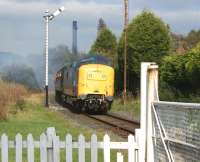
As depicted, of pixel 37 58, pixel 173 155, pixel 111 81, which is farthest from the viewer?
pixel 37 58

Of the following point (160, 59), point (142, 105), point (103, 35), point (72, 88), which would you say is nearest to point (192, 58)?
point (72, 88)

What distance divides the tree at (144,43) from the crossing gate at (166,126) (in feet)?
124

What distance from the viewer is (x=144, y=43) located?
151ft

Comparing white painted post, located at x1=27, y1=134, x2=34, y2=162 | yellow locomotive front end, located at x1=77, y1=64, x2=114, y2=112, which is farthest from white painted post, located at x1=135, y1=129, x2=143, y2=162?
yellow locomotive front end, located at x1=77, y1=64, x2=114, y2=112

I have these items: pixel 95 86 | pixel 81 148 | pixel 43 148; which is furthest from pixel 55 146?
pixel 95 86

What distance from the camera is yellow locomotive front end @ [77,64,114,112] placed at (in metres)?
35.6

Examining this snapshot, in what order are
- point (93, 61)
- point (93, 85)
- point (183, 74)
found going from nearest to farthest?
point (183, 74) → point (93, 85) → point (93, 61)

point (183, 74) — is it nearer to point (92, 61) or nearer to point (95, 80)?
point (95, 80)

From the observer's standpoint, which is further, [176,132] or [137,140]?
[137,140]

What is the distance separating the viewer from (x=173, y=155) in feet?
21.7

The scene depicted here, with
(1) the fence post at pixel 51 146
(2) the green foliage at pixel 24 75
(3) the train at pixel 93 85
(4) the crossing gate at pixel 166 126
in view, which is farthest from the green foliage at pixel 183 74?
(2) the green foliage at pixel 24 75

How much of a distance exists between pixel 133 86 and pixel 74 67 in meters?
10.9

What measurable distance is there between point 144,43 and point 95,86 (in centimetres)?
1112

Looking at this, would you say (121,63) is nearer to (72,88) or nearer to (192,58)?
(72,88)
